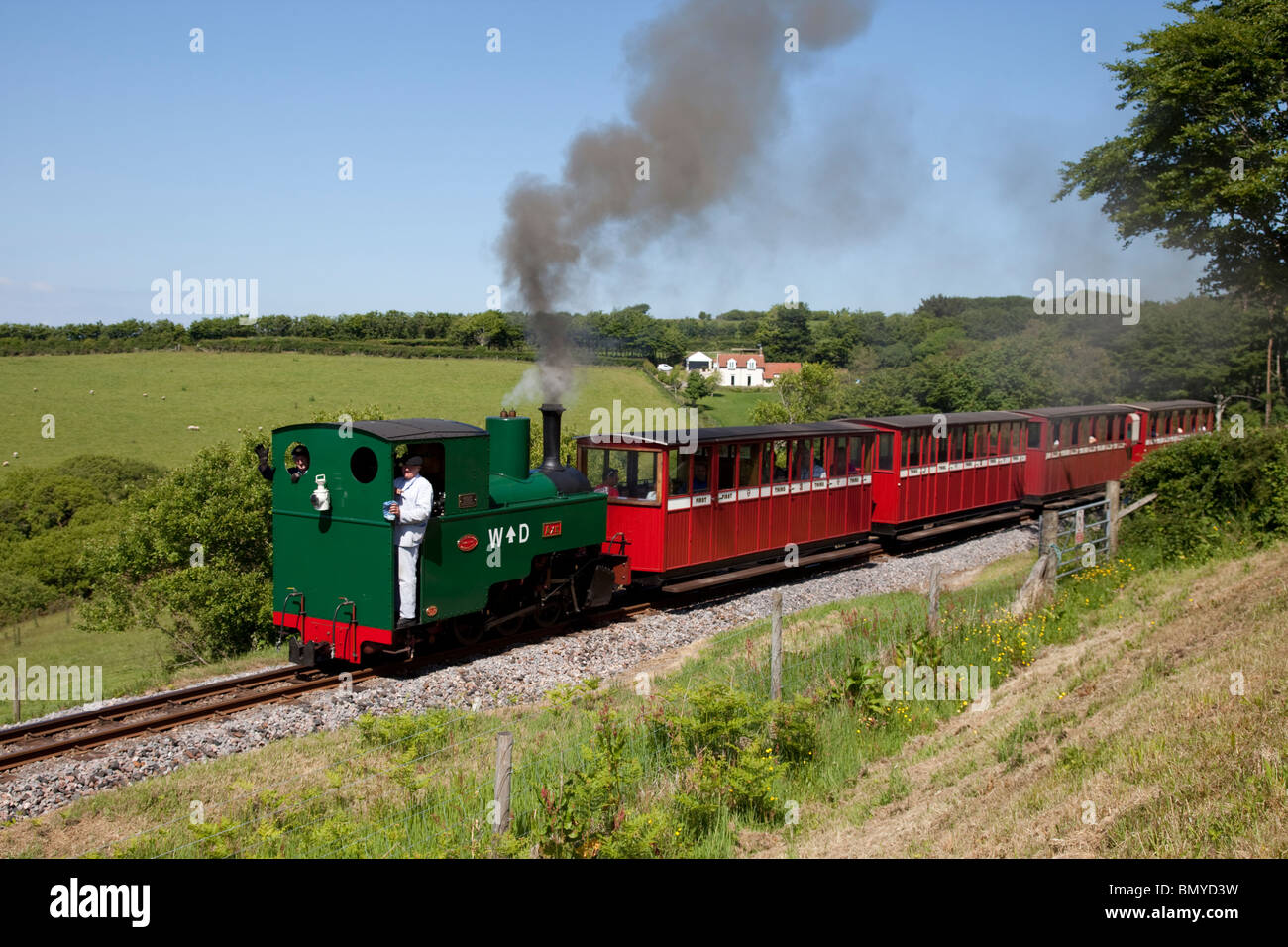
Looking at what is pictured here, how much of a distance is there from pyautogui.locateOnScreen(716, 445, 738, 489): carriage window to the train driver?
5766 mm

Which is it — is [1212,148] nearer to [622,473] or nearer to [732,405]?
[622,473]

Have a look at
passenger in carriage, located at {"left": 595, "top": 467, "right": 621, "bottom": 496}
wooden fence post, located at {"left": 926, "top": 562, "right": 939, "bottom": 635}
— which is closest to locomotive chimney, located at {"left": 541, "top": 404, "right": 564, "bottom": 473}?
passenger in carriage, located at {"left": 595, "top": 467, "right": 621, "bottom": 496}

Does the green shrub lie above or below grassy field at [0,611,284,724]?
above

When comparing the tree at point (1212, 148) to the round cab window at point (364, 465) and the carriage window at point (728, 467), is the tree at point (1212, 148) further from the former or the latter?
the round cab window at point (364, 465)

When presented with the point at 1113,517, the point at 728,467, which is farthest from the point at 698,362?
the point at 1113,517

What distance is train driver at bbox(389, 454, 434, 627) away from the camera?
33.3ft

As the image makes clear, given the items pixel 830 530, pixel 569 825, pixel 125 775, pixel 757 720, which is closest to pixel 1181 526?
pixel 830 530

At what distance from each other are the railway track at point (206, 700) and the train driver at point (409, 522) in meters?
1.02

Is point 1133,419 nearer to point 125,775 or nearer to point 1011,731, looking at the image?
point 1011,731

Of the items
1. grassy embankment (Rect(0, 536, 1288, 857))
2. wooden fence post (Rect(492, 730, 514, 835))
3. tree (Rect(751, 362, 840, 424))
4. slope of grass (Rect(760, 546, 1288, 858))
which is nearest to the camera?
slope of grass (Rect(760, 546, 1288, 858))

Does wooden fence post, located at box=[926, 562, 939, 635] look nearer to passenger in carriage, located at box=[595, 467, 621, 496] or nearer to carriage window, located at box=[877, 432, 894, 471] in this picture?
passenger in carriage, located at box=[595, 467, 621, 496]

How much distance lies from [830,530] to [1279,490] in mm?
7204
